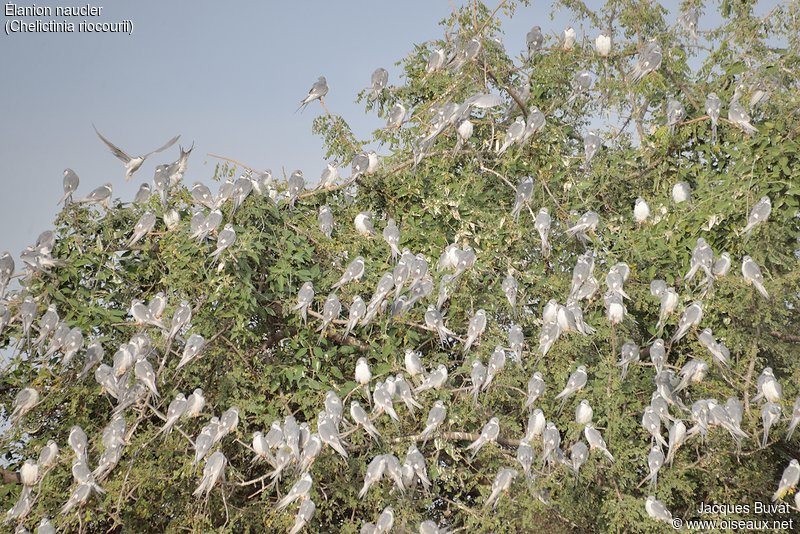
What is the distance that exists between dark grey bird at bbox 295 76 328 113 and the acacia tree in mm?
720

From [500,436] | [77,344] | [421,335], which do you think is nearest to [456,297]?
[421,335]

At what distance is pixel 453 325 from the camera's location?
6473 mm

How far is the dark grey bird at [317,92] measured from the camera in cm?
694

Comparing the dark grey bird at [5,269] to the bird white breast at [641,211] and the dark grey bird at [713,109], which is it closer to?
the bird white breast at [641,211]

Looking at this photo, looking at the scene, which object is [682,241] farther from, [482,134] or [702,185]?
[482,134]

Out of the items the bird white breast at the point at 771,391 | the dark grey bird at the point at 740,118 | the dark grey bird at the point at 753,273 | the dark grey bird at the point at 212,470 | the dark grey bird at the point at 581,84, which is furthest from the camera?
the dark grey bird at the point at 581,84

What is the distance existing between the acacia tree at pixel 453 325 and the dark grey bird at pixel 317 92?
2.36ft

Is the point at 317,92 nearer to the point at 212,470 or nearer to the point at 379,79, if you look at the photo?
the point at 379,79

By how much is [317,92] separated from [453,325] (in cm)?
215

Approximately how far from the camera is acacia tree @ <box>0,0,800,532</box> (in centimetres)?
584

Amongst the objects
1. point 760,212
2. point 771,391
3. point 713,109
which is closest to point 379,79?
point 713,109

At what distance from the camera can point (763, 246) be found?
6191 mm

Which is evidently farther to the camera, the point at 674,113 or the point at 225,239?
the point at 674,113

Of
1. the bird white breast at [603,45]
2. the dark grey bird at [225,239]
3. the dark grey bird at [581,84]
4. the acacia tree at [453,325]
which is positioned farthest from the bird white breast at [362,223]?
the bird white breast at [603,45]
